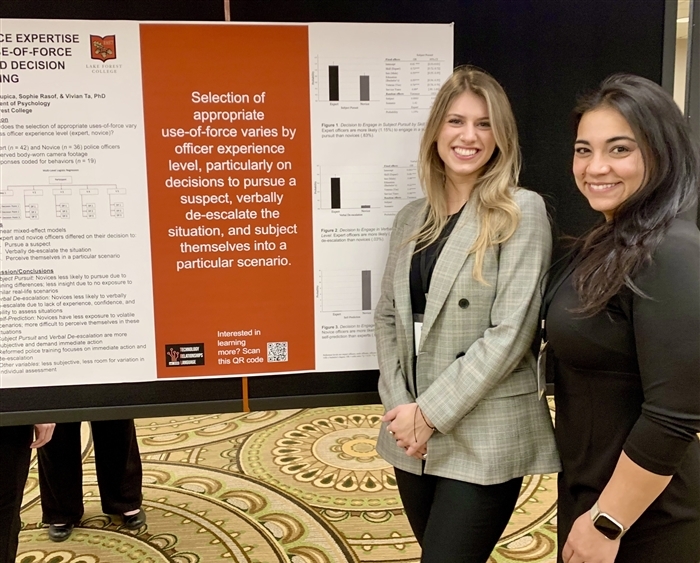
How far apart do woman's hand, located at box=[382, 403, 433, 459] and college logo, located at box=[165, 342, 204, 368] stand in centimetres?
58

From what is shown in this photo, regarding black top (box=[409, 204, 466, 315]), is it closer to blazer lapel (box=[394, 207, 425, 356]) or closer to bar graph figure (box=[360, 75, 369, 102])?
blazer lapel (box=[394, 207, 425, 356])

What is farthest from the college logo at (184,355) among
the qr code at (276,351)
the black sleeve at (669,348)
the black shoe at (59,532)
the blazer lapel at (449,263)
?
the black shoe at (59,532)

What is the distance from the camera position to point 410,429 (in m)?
1.55

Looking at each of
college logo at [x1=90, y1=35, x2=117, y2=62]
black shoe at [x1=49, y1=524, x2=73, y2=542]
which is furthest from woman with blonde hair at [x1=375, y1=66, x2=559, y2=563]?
black shoe at [x1=49, y1=524, x2=73, y2=542]

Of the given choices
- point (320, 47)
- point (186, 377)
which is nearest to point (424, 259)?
point (320, 47)

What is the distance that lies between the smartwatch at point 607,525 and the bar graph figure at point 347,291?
2.68 ft

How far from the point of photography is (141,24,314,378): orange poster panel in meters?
1.64

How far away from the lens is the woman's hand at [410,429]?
5.07 ft

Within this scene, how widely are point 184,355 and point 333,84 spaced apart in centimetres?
88

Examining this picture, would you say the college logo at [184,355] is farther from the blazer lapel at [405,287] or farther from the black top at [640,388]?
the black top at [640,388]

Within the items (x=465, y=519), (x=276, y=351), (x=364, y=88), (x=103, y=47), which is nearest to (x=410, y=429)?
(x=465, y=519)

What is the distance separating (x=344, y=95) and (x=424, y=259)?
20.8 inches

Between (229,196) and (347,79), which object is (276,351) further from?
(347,79)

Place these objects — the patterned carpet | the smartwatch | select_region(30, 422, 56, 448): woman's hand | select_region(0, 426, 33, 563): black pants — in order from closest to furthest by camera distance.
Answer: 1. the smartwatch
2. select_region(0, 426, 33, 563): black pants
3. select_region(30, 422, 56, 448): woman's hand
4. the patterned carpet
